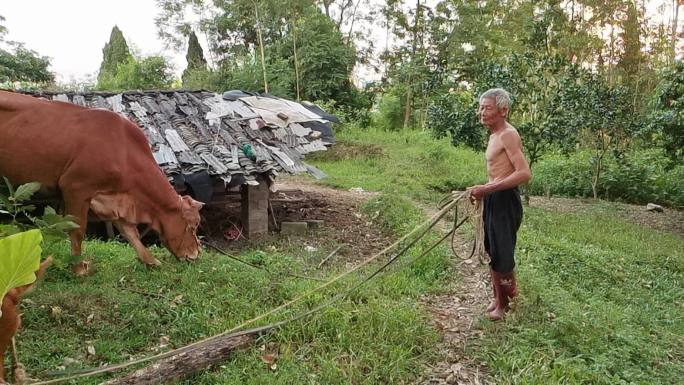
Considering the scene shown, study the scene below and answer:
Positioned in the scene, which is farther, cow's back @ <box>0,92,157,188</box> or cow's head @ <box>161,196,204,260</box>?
cow's head @ <box>161,196,204,260</box>

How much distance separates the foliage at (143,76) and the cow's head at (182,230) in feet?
47.0

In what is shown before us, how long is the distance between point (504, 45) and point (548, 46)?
956 cm

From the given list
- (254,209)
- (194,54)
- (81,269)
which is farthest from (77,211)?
(194,54)

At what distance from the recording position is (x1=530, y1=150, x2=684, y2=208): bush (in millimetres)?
11422

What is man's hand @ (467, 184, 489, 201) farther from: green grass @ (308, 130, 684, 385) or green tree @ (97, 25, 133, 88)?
green tree @ (97, 25, 133, 88)

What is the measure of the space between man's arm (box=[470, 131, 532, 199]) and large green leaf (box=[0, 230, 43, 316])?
3.05 meters

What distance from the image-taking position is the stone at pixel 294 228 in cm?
757

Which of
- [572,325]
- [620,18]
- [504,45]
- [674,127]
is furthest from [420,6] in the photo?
[572,325]

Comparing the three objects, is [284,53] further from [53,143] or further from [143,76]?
[53,143]

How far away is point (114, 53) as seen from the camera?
74.5 feet

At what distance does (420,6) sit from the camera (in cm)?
1819

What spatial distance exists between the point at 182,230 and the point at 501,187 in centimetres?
310

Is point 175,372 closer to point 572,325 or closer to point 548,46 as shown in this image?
point 572,325

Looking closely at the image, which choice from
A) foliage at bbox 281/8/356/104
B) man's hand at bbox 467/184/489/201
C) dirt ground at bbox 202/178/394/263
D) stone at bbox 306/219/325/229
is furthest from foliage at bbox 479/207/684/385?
foliage at bbox 281/8/356/104
